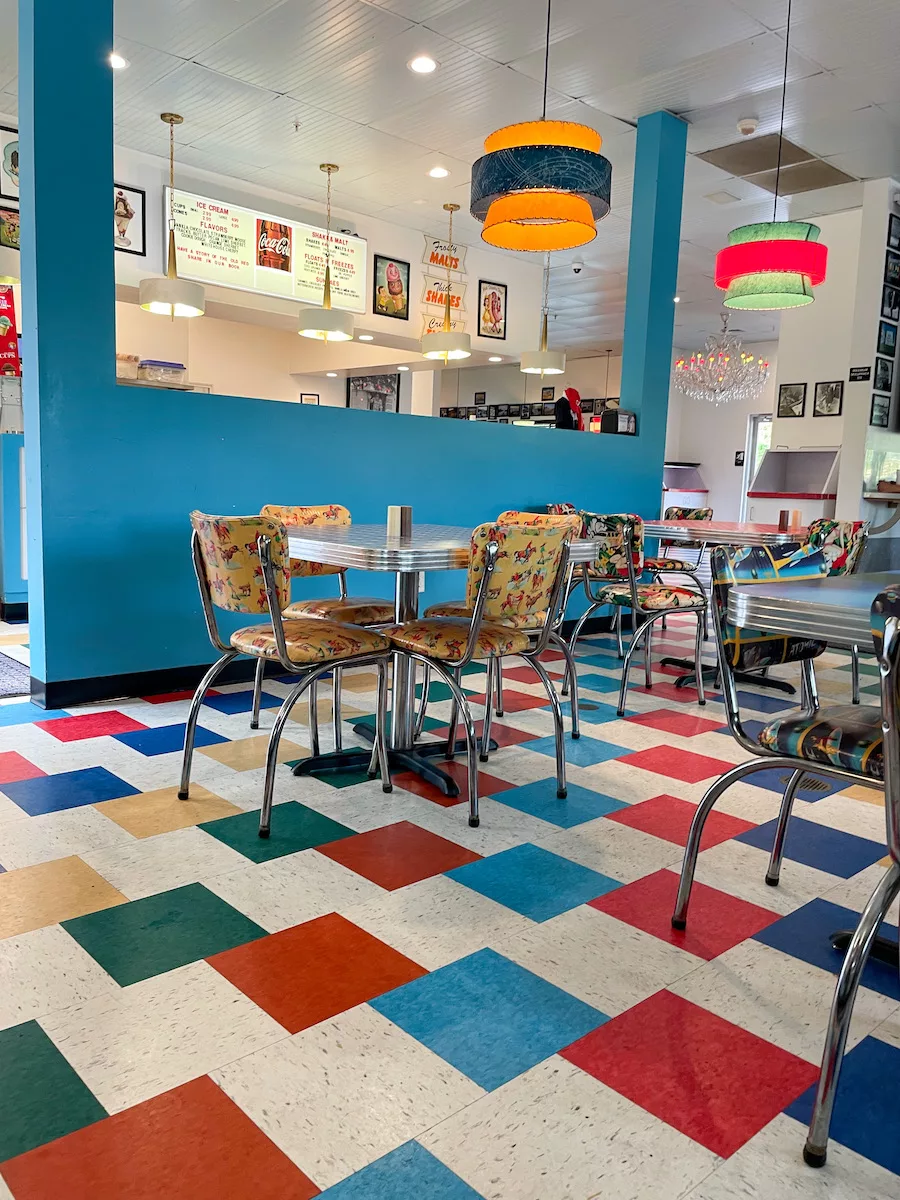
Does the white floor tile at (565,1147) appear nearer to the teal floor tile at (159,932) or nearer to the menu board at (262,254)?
the teal floor tile at (159,932)

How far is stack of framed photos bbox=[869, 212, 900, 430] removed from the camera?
669 centimetres

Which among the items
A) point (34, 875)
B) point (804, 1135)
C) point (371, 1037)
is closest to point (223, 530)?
point (34, 875)

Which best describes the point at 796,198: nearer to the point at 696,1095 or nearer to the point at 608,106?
the point at 608,106

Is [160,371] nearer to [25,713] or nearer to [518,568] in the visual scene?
[25,713]

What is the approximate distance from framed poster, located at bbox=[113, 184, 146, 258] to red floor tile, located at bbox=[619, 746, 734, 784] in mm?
5481

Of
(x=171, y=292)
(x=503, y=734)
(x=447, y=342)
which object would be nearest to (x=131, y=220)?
(x=171, y=292)

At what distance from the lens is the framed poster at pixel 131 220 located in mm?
6340

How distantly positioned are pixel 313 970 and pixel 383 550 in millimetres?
1119

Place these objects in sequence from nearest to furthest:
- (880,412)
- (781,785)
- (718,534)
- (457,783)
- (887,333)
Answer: (457,783)
(781,785)
(718,534)
(887,333)
(880,412)

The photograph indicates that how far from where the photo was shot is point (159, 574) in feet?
12.9

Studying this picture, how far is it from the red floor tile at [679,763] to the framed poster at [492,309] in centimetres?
657

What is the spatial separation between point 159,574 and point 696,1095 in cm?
320

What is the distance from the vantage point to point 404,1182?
1.21 meters

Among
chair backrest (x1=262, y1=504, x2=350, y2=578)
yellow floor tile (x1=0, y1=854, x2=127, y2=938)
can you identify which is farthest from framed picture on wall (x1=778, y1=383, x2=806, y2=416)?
yellow floor tile (x1=0, y1=854, x2=127, y2=938)
